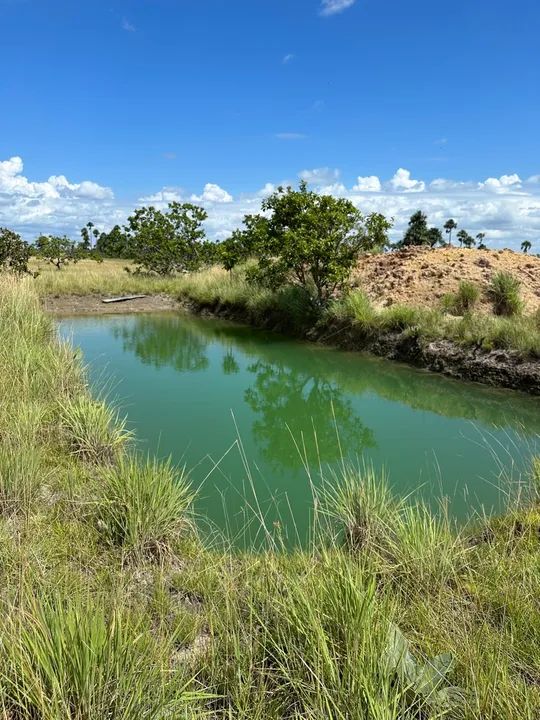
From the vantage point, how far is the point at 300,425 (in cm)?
804

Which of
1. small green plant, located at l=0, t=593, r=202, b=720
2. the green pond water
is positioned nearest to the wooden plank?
the green pond water

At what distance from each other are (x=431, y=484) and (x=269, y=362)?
7.60 m

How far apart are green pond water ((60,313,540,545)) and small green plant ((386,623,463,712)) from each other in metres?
0.81

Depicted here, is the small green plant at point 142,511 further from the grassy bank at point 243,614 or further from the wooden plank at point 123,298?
the wooden plank at point 123,298

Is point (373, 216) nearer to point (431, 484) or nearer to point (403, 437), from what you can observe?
point (403, 437)

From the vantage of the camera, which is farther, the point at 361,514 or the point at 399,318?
the point at 399,318

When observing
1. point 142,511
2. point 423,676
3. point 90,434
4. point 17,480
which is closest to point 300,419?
point 90,434

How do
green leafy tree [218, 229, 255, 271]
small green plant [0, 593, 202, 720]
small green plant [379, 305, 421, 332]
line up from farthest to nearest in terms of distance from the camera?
green leafy tree [218, 229, 255, 271] → small green plant [379, 305, 421, 332] → small green plant [0, 593, 202, 720]

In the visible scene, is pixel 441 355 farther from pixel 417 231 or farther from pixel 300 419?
pixel 417 231

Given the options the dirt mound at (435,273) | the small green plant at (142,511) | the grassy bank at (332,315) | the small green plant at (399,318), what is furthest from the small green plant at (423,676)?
the dirt mound at (435,273)

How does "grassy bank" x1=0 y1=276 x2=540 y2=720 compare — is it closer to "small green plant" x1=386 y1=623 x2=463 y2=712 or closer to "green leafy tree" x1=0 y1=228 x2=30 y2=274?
"small green plant" x1=386 y1=623 x2=463 y2=712

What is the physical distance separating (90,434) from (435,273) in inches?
476

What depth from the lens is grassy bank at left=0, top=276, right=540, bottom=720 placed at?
1.96 m

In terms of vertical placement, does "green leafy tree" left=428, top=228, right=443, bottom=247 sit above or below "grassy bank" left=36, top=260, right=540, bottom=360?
above
